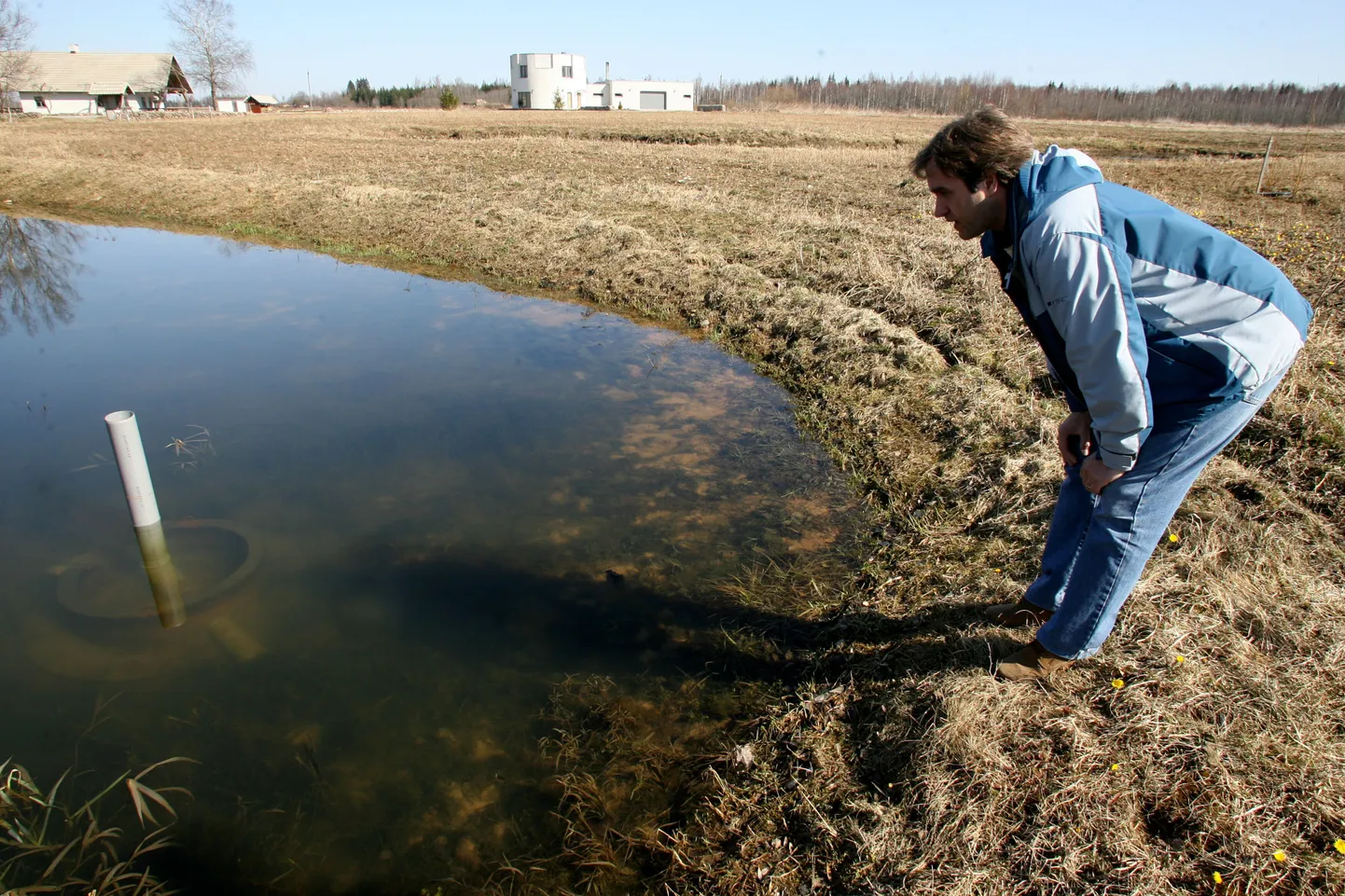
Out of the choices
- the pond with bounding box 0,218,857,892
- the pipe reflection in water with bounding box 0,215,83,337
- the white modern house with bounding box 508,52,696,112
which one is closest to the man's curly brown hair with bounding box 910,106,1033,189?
the pond with bounding box 0,218,857,892

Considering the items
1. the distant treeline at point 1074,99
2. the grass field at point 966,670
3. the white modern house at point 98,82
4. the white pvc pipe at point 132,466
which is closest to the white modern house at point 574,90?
the distant treeline at point 1074,99

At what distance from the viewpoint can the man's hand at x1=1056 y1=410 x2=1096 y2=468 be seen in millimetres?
2439

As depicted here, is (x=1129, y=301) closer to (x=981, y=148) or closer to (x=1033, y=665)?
(x=981, y=148)

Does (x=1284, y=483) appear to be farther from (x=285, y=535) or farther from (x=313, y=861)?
(x=285, y=535)

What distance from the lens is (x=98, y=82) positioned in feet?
162

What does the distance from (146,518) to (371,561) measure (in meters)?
1.21

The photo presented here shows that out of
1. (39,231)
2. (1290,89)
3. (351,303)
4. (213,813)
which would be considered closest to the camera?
(213,813)

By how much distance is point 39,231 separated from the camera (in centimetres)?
1256

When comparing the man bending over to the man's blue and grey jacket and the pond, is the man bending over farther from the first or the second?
the pond

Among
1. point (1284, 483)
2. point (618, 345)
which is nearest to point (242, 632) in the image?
point (618, 345)

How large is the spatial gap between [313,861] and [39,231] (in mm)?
15031

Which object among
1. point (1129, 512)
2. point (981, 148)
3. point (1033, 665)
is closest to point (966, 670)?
point (1033, 665)

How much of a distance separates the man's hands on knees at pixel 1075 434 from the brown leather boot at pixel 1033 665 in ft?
2.33

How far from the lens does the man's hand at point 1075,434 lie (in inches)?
96.0
